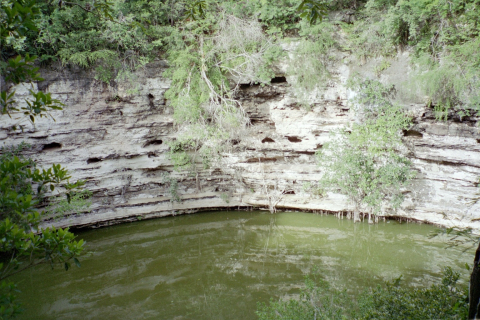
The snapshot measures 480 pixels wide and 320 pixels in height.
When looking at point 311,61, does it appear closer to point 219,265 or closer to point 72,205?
point 219,265

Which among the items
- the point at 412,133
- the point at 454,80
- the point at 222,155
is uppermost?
the point at 454,80

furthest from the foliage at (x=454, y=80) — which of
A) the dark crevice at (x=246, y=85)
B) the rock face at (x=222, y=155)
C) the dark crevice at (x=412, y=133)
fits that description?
the dark crevice at (x=246, y=85)

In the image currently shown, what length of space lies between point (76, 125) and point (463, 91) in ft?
39.4

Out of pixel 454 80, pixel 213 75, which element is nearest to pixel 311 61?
pixel 213 75

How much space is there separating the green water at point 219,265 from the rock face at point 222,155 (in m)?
0.78

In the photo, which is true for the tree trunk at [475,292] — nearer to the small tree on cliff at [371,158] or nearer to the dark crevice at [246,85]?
the small tree on cliff at [371,158]

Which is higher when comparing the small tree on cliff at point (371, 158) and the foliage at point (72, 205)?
the small tree on cliff at point (371, 158)

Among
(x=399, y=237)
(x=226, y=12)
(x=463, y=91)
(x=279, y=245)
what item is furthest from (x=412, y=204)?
(x=226, y=12)

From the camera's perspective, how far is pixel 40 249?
7.45 feet

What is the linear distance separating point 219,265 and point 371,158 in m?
5.56

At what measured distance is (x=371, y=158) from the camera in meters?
9.36

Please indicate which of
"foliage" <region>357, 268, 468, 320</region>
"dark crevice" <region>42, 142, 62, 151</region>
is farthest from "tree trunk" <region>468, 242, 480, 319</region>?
"dark crevice" <region>42, 142, 62, 151</region>

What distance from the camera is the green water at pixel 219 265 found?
671 centimetres

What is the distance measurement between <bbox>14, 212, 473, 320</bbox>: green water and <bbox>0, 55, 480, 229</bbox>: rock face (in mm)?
777
